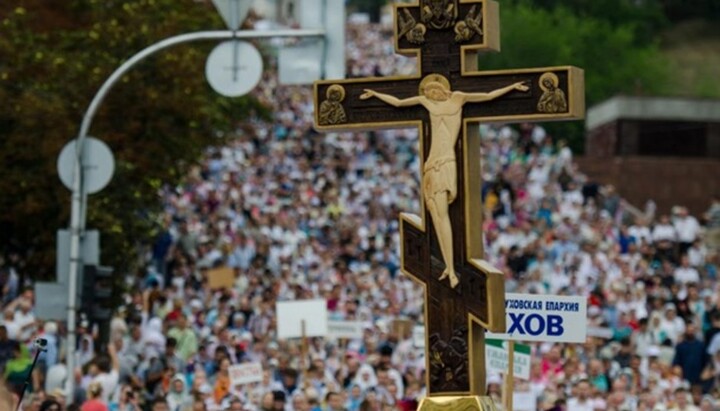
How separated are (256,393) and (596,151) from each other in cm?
4322

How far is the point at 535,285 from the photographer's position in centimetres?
3597

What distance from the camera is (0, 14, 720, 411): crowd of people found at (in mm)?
24984

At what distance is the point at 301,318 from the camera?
88.9 ft

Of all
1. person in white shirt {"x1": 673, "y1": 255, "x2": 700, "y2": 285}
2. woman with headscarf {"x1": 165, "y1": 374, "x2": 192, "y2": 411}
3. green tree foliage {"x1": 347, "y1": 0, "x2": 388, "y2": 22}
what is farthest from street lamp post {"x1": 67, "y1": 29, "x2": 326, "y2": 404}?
green tree foliage {"x1": 347, "y1": 0, "x2": 388, "y2": 22}

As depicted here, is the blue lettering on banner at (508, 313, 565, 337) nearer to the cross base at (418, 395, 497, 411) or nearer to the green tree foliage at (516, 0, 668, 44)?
the cross base at (418, 395, 497, 411)

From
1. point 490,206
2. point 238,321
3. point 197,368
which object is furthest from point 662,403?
point 490,206

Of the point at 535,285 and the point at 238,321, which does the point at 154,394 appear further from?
the point at 535,285

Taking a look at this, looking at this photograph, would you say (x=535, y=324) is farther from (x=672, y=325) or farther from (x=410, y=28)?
(x=672, y=325)

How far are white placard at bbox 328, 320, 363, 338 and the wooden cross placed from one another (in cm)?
1304

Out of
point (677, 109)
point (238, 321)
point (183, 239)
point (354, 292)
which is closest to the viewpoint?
point (238, 321)

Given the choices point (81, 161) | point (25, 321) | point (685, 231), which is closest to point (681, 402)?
point (81, 161)

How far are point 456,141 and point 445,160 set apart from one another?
0.14 meters

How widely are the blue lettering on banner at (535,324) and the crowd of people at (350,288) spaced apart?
3.34 meters

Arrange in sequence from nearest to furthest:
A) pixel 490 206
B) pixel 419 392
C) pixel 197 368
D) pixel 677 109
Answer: pixel 419 392 → pixel 197 368 → pixel 490 206 → pixel 677 109
